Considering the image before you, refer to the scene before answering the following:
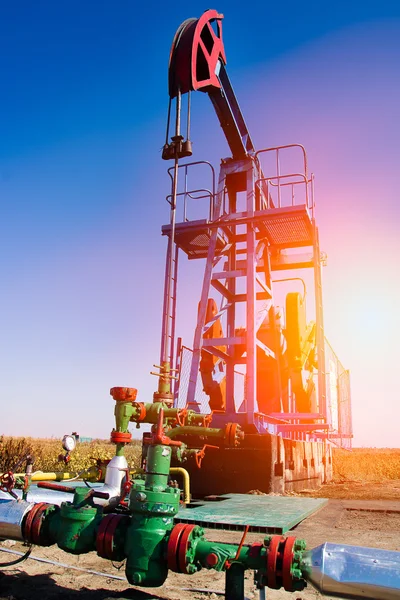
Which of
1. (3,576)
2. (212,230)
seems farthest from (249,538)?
(212,230)

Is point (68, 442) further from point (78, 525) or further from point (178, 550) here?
point (178, 550)

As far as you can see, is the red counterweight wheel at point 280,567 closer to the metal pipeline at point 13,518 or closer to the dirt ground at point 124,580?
the dirt ground at point 124,580

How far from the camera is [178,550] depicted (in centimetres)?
314

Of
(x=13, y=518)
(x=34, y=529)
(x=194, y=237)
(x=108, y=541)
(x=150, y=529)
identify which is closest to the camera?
(x=150, y=529)

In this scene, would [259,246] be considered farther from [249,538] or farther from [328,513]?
[249,538]

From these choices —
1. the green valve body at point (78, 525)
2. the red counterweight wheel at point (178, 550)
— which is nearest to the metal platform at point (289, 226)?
the green valve body at point (78, 525)

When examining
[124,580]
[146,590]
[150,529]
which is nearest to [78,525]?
[150,529]

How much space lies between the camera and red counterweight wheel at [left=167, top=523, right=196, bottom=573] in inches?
122

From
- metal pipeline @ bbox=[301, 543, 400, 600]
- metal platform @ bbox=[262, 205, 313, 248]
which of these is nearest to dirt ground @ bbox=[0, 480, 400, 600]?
metal pipeline @ bbox=[301, 543, 400, 600]

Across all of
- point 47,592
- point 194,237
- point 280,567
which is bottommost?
point 47,592

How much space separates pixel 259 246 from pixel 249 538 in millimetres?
7841

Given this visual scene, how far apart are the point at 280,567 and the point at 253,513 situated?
3152 millimetres

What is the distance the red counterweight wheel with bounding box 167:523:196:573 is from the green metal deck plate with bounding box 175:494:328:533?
1919 mm

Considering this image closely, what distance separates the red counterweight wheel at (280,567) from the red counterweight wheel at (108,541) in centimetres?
110
